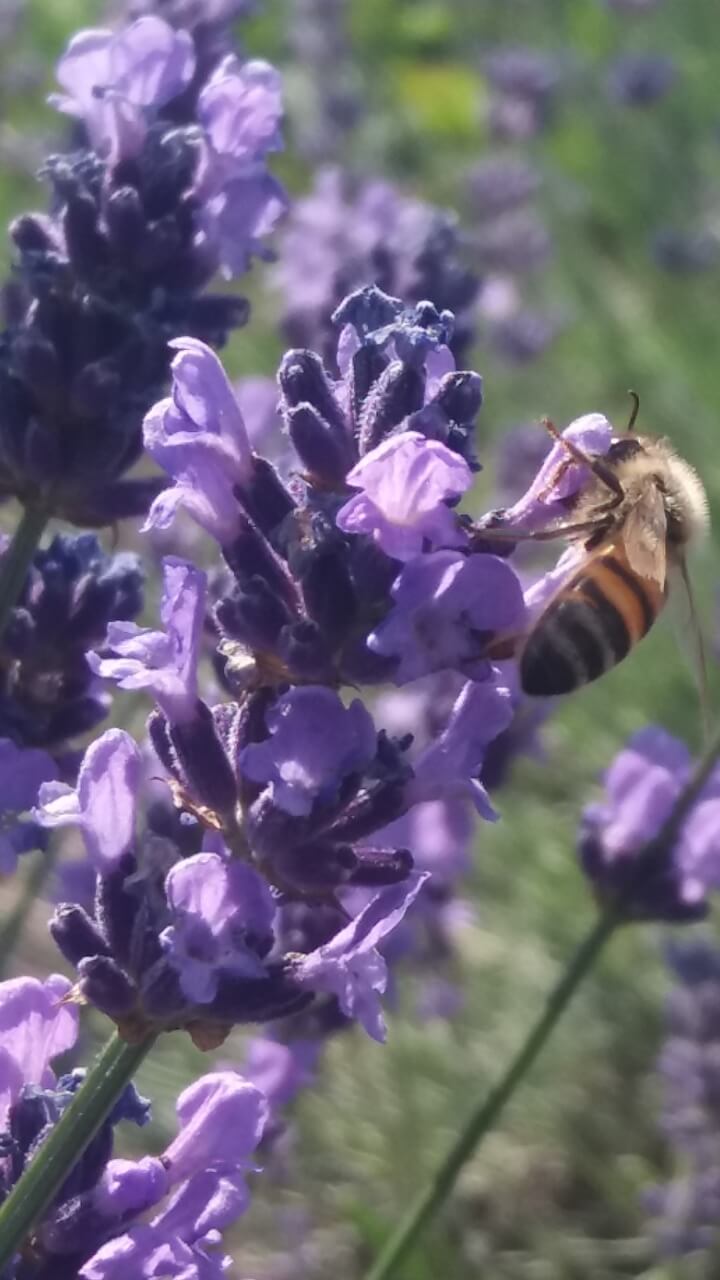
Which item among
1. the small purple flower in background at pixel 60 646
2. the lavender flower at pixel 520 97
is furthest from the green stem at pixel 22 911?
the lavender flower at pixel 520 97

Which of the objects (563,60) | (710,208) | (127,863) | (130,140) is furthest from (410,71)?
(127,863)

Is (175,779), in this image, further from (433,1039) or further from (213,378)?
(433,1039)

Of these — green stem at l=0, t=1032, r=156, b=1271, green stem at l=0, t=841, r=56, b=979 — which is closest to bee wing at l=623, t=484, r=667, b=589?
green stem at l=0, t=1032, r=156, b=1271

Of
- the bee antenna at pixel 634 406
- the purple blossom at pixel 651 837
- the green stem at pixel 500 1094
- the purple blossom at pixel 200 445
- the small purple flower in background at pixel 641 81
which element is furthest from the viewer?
the small purple flower in background at pixel 641 81

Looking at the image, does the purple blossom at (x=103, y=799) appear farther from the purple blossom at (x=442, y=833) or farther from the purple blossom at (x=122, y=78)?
the purple blossom at (x=442, y=833)

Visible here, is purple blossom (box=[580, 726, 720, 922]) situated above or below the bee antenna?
below

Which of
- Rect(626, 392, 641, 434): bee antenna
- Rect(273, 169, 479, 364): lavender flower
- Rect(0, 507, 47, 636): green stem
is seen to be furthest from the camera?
Rect(273, 169, 479, 364): lavender flower

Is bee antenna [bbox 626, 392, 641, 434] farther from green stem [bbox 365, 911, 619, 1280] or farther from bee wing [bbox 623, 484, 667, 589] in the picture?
green stem [bbox 365, 911, 619, 1280]
